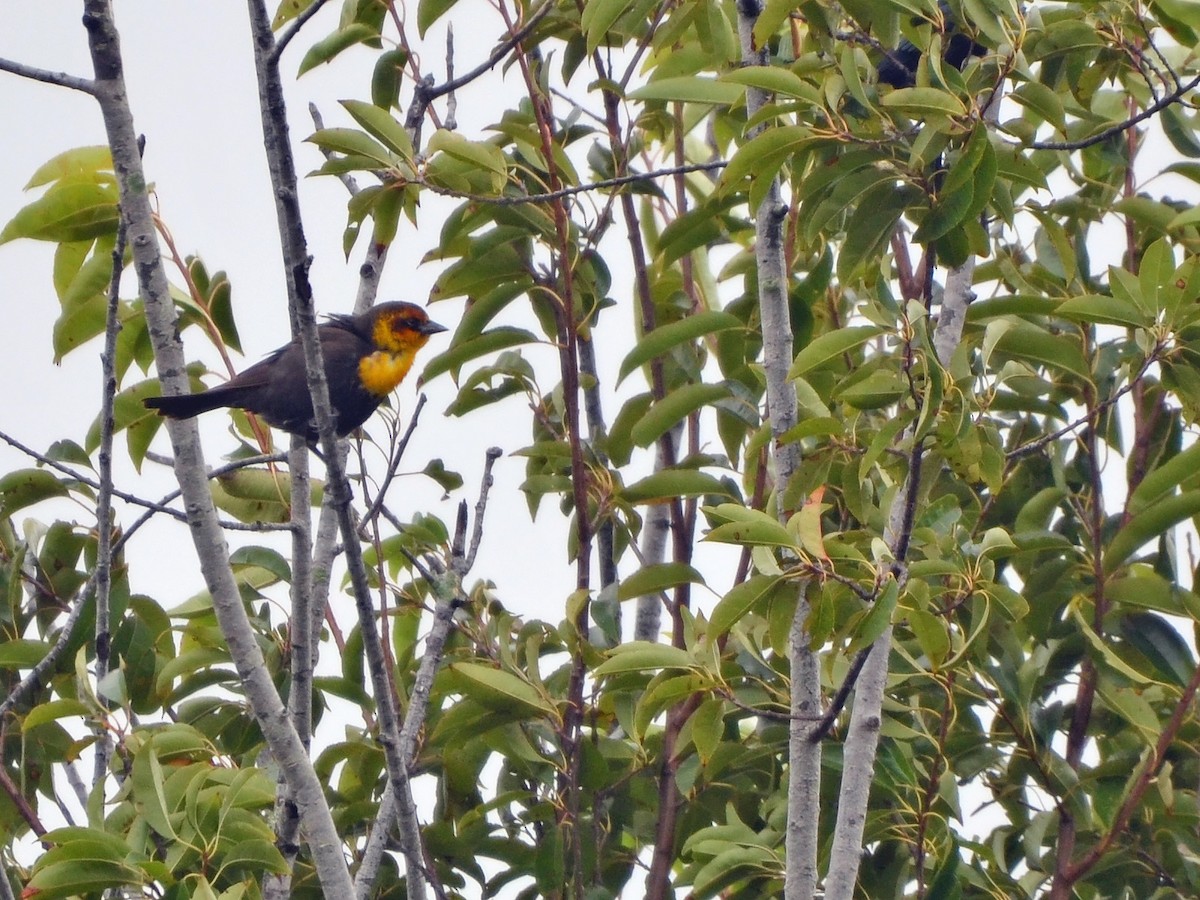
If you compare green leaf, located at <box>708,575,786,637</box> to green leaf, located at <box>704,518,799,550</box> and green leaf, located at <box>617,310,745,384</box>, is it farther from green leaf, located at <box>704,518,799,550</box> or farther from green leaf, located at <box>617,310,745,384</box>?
green leaf, located at <box>617,310,745,384</box>

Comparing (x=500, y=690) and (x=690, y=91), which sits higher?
(x=690, y=91)

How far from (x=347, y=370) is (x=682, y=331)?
2.62 m

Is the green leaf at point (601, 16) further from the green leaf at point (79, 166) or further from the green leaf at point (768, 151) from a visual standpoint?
the green leaf at point (79, 166)

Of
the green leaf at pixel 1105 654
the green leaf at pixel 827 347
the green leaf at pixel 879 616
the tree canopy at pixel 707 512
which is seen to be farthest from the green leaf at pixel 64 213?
the green leaf at pixel 1105 654

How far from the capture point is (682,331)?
11.9 feet

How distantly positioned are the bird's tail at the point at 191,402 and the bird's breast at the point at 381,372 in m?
0.87

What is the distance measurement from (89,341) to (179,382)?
1.12 m

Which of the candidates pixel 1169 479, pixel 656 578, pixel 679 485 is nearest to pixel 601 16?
pixel 679 485

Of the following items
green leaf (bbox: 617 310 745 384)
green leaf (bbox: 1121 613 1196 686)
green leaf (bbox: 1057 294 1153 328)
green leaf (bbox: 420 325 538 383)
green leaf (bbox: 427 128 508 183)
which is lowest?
green leaf (bbox: 1121 613 1196 686)

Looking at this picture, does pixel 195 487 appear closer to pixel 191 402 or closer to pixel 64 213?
pixel 191 402

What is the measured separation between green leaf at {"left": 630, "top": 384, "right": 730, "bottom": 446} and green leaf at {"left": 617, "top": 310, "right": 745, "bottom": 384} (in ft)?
0.41

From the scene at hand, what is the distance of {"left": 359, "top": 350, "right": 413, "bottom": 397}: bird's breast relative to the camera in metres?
5.95

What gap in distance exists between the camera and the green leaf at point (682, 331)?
11.9 feet

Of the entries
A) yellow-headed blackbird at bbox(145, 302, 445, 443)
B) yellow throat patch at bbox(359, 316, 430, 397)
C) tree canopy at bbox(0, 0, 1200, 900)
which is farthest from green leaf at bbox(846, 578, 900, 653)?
yellow throat patch at bbox(359, 316, 430, 397)
